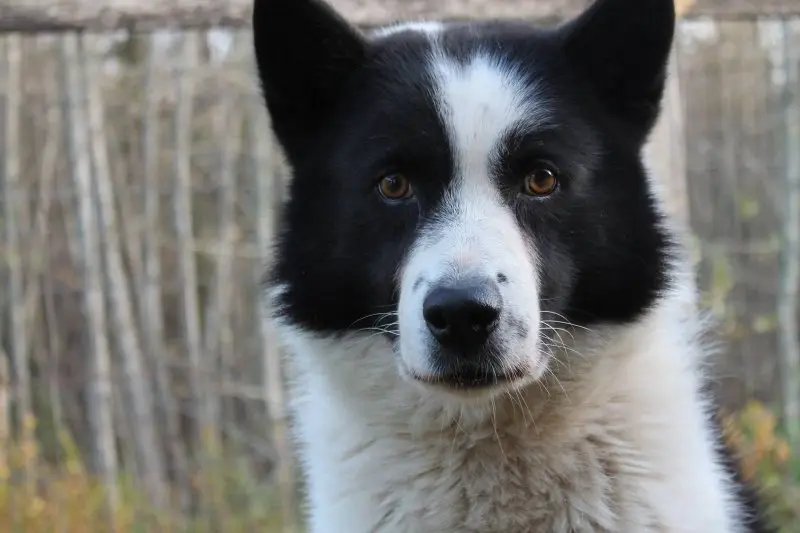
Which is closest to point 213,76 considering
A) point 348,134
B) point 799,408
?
point 348,134

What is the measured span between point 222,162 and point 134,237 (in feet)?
2.04

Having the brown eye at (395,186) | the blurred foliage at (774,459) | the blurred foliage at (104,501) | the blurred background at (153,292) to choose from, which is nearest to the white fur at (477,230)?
the brown eye at (395,186)

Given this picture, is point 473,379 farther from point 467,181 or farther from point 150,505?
point 150,505

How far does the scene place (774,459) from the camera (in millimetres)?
4391

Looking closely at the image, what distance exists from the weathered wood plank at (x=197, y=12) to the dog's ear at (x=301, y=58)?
97 cm

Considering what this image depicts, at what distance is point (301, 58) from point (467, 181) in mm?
584

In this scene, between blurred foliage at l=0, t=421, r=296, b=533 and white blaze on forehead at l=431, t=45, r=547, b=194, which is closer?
white blaze on forehead at l=431, t=45, r=547, b=194

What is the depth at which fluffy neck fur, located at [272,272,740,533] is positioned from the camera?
6.48 feet

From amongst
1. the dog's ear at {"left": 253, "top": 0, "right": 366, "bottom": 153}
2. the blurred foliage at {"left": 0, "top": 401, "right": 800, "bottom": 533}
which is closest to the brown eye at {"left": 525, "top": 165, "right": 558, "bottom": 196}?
the dog's ear at {"left": 253, "top": 0, "right": 366, "bottom": 153}

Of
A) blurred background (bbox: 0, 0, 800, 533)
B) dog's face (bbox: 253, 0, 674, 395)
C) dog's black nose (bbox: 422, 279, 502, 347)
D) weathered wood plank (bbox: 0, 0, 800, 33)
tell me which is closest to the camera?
dog's black nose (bbox: 422, 279, 502, 347)

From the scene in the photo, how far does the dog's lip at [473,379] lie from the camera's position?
1.88m

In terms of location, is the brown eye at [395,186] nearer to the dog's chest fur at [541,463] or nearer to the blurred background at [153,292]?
the dog's chest fur at [541,463]

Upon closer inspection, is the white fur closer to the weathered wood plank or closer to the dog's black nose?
A: the dog's black nose

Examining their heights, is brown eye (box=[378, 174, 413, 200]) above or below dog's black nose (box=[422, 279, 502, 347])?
above
